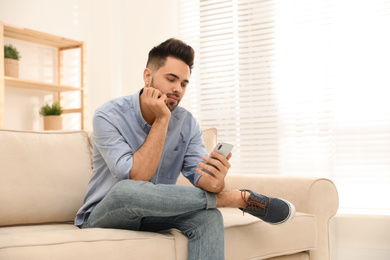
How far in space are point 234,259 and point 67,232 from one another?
645mm

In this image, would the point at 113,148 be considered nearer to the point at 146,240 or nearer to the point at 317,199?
the point at 146,240

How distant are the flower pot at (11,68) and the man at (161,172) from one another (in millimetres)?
1580

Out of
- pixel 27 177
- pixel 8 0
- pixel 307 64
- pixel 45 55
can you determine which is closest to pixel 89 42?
pixel 45 55

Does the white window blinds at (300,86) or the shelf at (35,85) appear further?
the shelf at (35,85)

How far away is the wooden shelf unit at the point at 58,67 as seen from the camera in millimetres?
2969

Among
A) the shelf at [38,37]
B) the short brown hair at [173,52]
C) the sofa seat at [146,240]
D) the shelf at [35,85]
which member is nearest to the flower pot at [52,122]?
the shelf at [35,85]

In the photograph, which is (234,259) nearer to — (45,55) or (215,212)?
(215,212)

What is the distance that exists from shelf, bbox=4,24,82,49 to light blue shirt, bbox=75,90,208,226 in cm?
169

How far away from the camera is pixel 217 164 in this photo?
162 centimetres

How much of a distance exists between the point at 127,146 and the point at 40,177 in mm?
480

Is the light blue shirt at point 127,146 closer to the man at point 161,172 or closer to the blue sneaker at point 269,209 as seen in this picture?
the man at point 161,172

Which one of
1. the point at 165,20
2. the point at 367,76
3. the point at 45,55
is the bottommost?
the point at 367,76

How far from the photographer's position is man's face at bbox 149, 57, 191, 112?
1828 mm

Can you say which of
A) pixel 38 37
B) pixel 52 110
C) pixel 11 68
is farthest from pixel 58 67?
pixel 11 68
